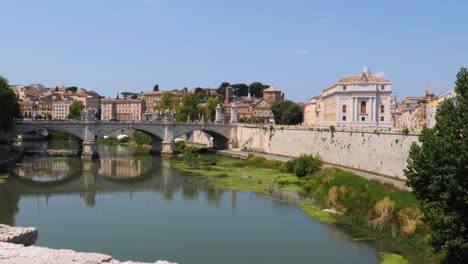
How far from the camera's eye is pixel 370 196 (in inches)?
715

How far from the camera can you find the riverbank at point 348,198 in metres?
14.7

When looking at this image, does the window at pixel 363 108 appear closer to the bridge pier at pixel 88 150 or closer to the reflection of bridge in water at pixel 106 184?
the reflection of bridge in water at pixel 106 184

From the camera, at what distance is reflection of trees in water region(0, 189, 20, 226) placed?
17828mm

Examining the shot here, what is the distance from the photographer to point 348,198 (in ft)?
62.6

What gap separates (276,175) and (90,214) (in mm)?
12115

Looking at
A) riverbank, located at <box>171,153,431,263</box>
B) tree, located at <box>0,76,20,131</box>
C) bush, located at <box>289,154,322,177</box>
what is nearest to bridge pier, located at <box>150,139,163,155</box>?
riverbank, located at <box>171,153,431,263</box>

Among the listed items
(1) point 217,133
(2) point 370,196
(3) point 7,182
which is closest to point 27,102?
(1) point 217,133

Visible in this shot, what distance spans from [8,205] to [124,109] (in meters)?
76.0

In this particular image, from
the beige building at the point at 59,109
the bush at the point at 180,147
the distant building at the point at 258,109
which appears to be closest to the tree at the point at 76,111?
the beige building at the point at 59,109

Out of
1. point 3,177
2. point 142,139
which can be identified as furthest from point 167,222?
point 142,139

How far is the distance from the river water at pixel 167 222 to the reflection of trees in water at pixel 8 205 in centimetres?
4

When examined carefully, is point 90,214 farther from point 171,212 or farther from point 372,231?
point 372,231

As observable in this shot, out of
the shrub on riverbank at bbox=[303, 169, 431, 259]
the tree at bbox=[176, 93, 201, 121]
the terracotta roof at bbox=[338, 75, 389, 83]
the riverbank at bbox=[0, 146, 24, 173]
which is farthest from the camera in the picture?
the tree at bbox=[176, 93, 201, 121]

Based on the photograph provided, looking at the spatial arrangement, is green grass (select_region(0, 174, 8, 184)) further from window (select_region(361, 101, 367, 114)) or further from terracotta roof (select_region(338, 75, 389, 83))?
window (select_region(361, 101, 367, 114))
